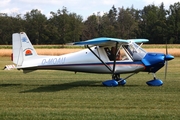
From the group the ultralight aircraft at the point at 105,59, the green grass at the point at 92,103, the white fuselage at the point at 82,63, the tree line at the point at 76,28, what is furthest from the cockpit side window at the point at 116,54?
the tree line at the point at 76,28

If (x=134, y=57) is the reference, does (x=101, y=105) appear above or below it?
below

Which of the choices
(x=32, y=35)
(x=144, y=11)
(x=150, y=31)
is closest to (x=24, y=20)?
(x=32, y=35)

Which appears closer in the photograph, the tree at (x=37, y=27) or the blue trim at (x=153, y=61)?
the blue trim at (x=153, y=61)

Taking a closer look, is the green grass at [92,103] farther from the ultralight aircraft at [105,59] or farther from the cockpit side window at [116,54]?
the cockpit side window at [116,54]

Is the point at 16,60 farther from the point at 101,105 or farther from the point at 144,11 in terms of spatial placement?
the point at 144,11

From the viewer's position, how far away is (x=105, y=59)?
15055 millimetres

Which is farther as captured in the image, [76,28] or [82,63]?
[76,28]

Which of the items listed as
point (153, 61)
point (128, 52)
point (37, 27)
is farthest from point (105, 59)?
point (37, 27)

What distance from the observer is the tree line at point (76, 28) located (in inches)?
3644

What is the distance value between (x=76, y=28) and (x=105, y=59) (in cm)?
8394

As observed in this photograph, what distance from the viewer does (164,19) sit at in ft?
319

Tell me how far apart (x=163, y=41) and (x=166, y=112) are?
83.3 m

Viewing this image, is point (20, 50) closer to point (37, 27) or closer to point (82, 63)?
point (82, 63)

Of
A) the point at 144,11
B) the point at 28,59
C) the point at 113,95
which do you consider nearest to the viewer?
the point at 113,95
